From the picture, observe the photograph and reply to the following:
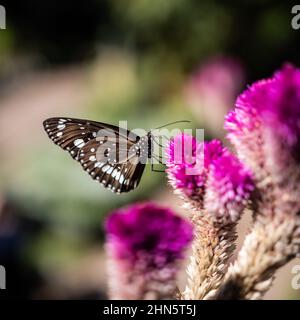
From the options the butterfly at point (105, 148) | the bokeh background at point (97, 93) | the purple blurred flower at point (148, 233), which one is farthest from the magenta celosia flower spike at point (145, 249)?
the bokeh background at point (97, 93)

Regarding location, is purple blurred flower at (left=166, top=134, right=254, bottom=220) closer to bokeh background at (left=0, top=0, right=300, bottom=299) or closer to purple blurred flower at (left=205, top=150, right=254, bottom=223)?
purple blurred flower at (left=205, top=150, right=254, bottom=223)

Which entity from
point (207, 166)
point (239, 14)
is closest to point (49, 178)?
point (239, 14)

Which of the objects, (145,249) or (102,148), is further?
(102,148)

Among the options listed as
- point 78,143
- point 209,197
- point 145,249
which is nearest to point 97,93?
point 78,143

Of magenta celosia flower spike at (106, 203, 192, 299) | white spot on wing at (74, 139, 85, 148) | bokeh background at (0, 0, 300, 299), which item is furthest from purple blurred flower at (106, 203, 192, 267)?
bokeh background at (0, 0, 300, 299)

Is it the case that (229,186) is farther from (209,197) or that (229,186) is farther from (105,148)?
(105,148)

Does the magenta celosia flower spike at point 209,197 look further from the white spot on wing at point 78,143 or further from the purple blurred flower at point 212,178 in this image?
the white spot on wing at point 78,143

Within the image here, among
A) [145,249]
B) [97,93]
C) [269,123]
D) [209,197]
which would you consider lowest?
[145,249]
